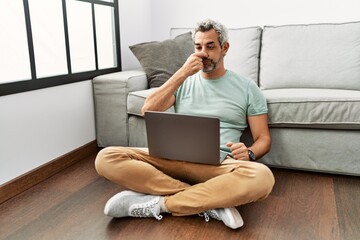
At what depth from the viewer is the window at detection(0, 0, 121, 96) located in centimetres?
172

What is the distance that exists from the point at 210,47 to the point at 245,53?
0.94 meters

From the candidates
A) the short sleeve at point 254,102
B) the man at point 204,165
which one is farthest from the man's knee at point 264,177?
the short sleeve at point 254,102

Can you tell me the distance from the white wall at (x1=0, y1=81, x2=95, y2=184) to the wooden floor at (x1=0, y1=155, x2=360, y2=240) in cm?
18

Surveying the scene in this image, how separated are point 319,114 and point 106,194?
1.22m

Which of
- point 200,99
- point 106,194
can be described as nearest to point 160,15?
point 200,99

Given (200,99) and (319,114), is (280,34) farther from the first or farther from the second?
(200,99)

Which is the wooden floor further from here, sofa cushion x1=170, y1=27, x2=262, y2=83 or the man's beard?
sofa cushion x1=170, y1=27, x2=262, y2=83

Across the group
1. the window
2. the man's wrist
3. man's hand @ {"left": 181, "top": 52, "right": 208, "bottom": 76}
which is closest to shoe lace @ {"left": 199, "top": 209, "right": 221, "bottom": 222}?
the man's wrist

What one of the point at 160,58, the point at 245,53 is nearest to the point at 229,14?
the point at 245,53

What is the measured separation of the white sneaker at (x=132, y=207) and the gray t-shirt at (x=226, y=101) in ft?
1.43

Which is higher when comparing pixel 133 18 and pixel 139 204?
pixel 133 18

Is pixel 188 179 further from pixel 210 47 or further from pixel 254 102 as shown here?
pixel 210 47

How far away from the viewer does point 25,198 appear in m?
1.71

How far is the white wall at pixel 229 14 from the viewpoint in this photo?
2.55m
